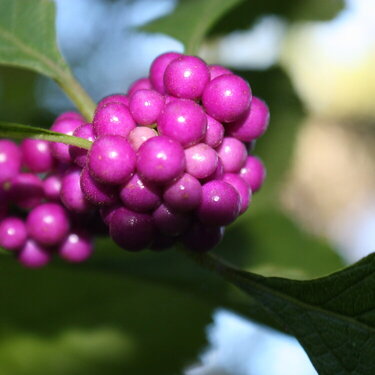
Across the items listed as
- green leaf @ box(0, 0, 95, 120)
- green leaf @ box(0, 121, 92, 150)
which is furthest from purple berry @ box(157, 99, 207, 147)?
green leaf @ box(0, 0, 95, 120)

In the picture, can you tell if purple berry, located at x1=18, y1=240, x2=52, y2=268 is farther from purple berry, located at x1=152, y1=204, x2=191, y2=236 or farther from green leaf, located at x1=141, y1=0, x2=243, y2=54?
green leaf, located at x1=141, y1=0, x2=243, y2=54

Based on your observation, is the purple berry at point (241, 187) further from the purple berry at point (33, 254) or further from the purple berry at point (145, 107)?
the purple berry at point (33, 254)

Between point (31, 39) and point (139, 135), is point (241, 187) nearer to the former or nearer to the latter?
point (139, 135)

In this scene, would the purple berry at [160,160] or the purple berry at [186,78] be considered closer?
the purple berry at [160,160]

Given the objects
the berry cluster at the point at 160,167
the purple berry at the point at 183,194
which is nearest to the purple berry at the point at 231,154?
the berry cluster at the point at 160,167

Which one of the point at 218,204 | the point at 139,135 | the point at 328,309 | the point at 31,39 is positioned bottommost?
the point at 328,309

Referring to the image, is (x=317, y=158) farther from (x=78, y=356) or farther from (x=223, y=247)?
(x=78, y=356)

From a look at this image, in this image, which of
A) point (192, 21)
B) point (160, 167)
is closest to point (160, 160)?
point (160, 167)
